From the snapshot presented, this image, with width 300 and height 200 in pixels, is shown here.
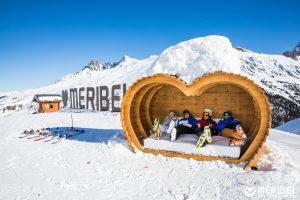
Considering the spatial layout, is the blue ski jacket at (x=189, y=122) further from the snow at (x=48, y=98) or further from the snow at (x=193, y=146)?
the snow at (x=48, y=98)

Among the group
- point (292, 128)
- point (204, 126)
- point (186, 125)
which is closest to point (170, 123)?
point (186, 125)

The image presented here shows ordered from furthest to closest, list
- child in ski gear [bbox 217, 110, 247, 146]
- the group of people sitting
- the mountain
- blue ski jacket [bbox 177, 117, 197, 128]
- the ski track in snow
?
the mountain < blue ski jacket [bbox 177, 117, 197, 128] < the group of people sitting < child in ski gear [bbox 217, 110, 247, 146] < the ski track in snow

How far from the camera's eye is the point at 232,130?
21.6ft

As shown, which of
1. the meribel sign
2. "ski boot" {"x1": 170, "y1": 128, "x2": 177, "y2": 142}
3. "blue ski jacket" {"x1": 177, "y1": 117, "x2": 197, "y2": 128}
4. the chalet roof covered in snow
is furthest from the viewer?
the chalet roof covered in snow

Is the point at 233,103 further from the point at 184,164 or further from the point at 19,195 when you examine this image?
the point at 19,195

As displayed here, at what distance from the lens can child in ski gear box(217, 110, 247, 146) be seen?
20.2 ft

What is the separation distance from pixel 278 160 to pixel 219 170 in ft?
5.68

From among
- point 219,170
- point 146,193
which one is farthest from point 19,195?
point 219,170

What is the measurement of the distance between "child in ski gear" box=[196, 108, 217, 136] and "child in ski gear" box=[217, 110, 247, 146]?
24cm

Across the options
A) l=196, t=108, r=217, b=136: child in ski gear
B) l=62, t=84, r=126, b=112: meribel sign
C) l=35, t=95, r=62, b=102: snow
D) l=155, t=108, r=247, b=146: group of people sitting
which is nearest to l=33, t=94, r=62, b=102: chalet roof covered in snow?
l=35, t=95, r=62, b=102: snow

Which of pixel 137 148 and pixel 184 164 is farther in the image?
pixel 137 148

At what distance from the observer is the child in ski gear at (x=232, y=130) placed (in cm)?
615

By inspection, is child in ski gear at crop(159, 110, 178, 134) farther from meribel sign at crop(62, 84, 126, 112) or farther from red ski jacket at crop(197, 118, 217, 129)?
meribel sign at crop(62, 84, 126, 112)

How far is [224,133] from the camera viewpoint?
22.1ft
